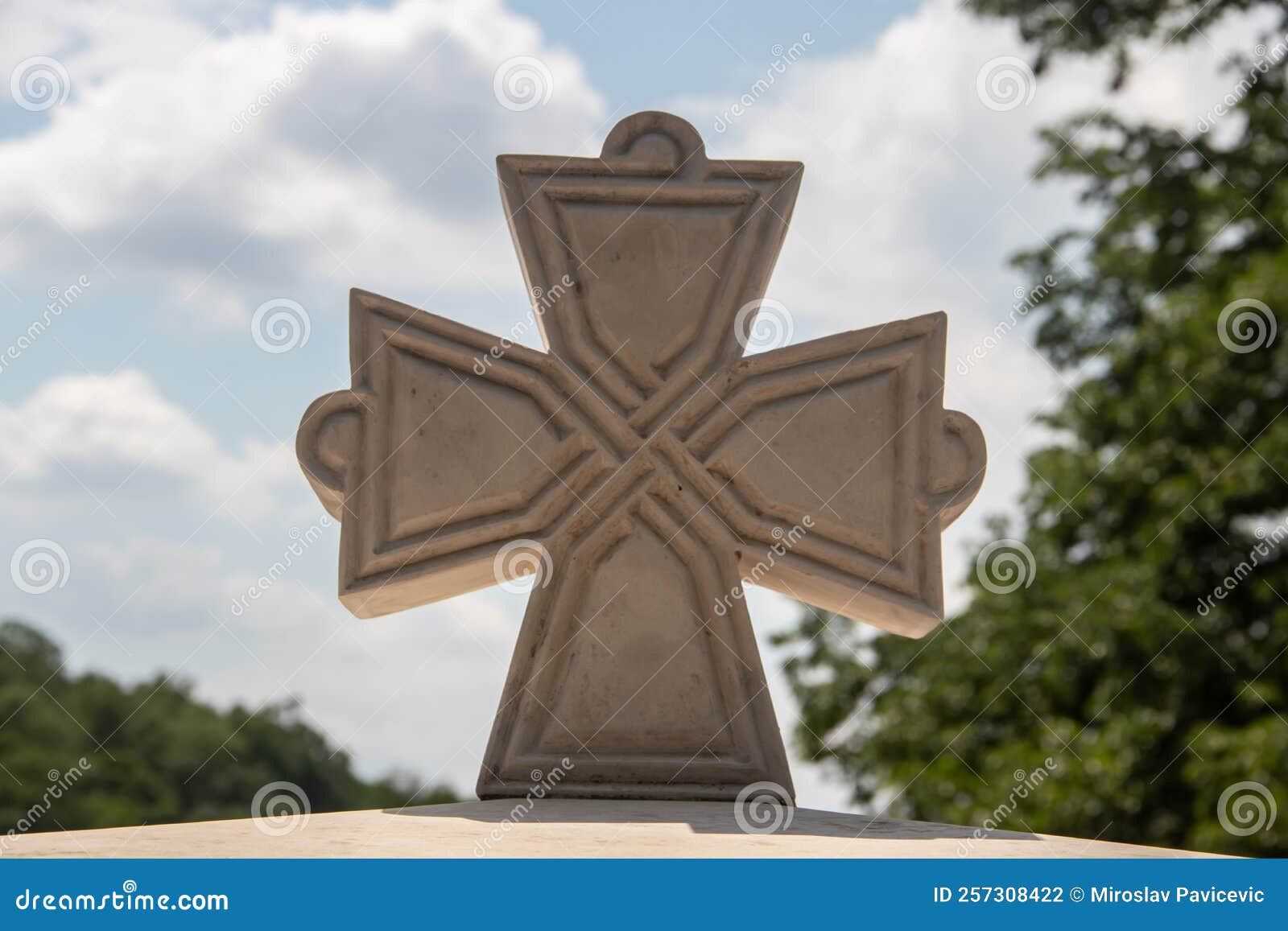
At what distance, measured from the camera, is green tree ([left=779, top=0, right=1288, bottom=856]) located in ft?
29.0

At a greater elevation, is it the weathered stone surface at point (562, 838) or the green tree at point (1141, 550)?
the green tree at point (1141, 550)

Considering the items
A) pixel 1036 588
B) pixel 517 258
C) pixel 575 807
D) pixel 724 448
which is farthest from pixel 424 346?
pixel 1036 588

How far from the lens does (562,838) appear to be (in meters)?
3.26

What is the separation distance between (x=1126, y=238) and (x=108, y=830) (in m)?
8.97

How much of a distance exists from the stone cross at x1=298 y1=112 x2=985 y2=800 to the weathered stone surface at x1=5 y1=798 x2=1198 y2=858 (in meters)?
0.39

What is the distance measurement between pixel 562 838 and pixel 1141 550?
23.5 ft

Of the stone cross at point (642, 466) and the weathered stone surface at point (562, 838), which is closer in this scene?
the weathered stone surface at point (562, 838)

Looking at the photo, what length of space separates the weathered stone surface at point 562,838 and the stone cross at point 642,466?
395 millimetres

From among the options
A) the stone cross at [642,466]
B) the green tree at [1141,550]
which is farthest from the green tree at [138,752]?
the stone cross at [642,466]

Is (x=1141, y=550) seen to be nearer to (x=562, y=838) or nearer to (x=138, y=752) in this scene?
(x=562, y=838)

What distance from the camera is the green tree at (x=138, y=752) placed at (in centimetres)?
2694

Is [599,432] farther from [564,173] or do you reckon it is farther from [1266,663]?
[1266,663]

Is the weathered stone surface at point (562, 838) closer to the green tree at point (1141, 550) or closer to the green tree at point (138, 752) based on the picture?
the green tree at point (1141, 550)

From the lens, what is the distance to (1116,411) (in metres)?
9.94
